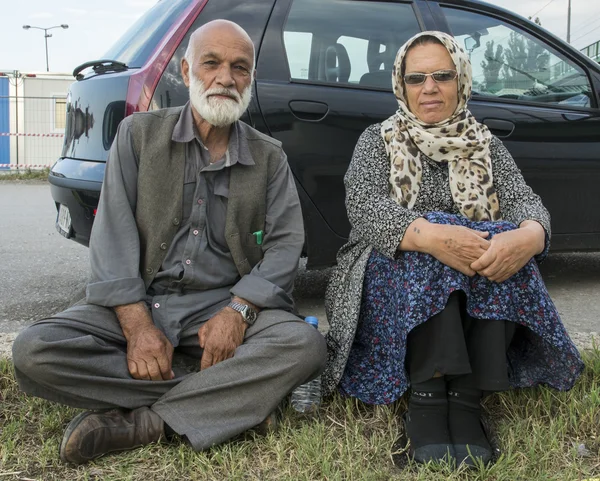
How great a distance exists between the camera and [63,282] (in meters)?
4.87

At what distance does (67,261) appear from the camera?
5.68 m

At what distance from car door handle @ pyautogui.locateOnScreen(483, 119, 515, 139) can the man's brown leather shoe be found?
2.55 m

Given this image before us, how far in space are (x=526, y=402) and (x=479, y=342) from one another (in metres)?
0.50

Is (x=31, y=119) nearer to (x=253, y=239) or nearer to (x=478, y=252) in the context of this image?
(x=253, y=239)

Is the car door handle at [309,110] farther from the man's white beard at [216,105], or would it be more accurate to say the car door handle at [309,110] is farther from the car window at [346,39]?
the man's white beard at [216,105]

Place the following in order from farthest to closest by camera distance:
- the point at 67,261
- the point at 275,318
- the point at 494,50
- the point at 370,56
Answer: the point at 67,261, the point at 494,50, the point at 370,56, the point at 275,318

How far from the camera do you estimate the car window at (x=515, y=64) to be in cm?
421

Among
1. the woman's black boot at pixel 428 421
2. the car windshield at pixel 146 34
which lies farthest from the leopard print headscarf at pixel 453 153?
the car windshield at pixel 146 34

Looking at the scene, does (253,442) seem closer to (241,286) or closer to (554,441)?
(241,286)

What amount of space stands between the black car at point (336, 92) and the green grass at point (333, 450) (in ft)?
4.46

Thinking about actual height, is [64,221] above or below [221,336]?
above

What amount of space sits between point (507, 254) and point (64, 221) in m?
2.49

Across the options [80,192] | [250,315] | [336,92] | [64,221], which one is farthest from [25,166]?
[250,315]

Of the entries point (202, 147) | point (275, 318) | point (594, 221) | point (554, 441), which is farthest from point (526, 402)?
point (594, 221)
